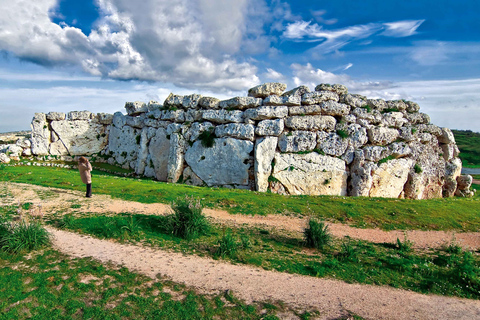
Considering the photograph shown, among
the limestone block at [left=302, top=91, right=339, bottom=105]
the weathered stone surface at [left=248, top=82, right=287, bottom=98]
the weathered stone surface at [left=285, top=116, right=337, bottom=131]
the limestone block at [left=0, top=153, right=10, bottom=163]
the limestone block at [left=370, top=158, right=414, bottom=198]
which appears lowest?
the limestone block at [left=0, top=153, right=10, bottom=163]

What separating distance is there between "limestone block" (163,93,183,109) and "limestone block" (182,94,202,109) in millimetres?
475

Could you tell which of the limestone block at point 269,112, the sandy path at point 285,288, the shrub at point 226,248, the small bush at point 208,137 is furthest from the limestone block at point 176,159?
the shrub at point 226,248

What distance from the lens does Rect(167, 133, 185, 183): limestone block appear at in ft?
85.4

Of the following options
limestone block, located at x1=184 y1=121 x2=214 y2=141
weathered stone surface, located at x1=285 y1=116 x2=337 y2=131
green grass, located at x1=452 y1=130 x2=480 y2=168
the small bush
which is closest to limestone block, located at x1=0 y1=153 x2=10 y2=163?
limestone block, located at x1=184 y1=121 x2=214 y2=141

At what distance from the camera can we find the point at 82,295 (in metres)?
7.03

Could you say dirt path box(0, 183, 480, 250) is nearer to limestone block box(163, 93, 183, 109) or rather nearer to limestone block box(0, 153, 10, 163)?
limestone block box(163, 93, 183, 109)

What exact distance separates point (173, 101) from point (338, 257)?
22.7 m

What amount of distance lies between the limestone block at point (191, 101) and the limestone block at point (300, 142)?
9.42 m

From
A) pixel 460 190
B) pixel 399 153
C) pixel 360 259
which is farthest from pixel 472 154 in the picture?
pixel 360 259

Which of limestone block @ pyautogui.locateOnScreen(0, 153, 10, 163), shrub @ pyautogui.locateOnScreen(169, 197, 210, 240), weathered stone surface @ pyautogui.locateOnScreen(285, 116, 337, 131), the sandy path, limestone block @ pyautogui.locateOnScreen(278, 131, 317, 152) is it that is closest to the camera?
the sandy path

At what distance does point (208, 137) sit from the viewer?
2527 centimetres

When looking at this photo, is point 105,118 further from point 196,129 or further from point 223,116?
point 223,116

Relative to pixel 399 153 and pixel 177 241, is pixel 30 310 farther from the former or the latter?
pixel 399 153

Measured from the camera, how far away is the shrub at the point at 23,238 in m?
8.85
